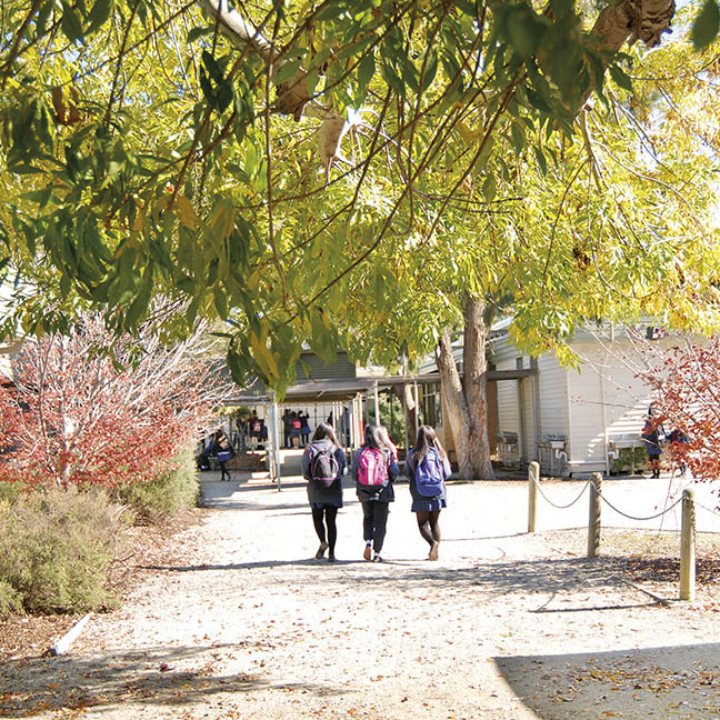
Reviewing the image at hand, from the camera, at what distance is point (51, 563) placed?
847 cm

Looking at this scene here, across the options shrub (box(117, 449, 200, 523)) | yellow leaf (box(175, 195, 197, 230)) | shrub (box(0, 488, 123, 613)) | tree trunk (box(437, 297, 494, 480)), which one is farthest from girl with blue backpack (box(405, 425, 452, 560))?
tree trunk (box(437, 297, 494, 480))

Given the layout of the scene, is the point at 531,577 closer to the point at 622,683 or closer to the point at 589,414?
the point at 622,683

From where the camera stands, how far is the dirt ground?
5.73 m

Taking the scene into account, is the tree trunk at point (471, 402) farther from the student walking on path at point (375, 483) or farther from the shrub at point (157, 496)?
the student walking on path at point (375, 483)

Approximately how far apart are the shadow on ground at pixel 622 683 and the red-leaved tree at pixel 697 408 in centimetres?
306

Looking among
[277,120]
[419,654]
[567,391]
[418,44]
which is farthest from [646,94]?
[567,391]

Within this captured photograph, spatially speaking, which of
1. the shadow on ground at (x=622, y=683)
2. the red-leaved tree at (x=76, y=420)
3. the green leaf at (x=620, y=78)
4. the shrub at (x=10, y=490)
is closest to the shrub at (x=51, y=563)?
the red-leaved tree at (x=76, y=420)

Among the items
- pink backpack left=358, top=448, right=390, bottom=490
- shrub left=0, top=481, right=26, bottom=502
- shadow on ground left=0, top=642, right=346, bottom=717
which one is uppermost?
pink backpack left=358, top=448, right=390, bottom=490

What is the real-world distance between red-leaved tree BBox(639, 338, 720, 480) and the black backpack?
3887 millimetres

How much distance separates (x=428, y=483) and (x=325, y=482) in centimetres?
127

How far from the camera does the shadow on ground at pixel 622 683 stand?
17.8 ft

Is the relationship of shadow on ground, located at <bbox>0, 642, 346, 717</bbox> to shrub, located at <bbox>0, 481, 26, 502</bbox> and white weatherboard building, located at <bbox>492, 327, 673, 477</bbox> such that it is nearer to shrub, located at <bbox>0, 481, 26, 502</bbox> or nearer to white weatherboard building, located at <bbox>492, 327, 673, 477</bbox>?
shrub, located at <bbox>0, 481, 26, 502</bbox>

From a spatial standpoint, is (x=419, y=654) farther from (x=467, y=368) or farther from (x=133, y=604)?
(x=467, y=368)

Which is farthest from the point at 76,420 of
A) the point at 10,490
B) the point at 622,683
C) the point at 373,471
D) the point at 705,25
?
the point at 705,25
